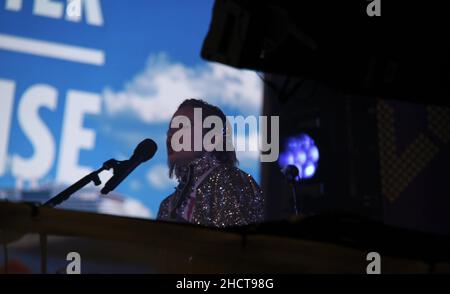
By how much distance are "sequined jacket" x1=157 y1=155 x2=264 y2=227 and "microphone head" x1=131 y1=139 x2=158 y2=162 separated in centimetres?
52

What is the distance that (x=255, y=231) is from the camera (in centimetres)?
89

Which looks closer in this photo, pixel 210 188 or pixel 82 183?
pixel 82 183

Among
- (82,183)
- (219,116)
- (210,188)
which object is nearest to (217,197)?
(210,188)

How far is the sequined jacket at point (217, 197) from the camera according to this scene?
2250mm

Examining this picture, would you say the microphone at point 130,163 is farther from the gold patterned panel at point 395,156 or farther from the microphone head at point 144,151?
the gold patterned panel at point 395,156

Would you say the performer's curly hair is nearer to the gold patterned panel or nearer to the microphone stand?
the microphone stand

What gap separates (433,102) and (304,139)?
1.43m

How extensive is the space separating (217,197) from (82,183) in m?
0.85

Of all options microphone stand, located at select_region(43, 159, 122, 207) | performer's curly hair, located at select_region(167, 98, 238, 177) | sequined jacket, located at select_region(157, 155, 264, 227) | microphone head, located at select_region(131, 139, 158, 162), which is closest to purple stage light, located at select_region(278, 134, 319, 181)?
performer's curly hair, located at select_region(167, 98, 238, 177)

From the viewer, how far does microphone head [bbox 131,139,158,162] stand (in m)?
1.77

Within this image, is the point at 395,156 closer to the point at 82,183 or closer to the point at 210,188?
the point at 210,188

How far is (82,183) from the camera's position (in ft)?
4.98

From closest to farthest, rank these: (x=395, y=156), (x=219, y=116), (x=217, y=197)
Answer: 1. (x=217, y=197)
2. (x=219, y=116)
3. (x=395, y=156)
